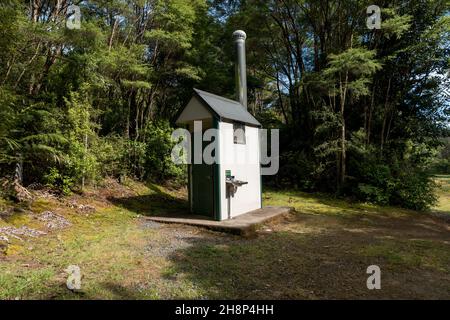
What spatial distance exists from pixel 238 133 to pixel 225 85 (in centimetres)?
597

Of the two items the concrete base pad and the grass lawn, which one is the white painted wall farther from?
the grass lawn

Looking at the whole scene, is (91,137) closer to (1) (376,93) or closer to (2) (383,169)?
(2) (383,169)

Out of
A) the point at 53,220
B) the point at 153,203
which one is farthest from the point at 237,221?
the point at 53,220

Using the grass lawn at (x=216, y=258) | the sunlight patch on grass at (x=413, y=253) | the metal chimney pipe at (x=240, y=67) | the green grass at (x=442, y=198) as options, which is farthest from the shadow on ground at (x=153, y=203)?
the green grass at (x=442, y=198)

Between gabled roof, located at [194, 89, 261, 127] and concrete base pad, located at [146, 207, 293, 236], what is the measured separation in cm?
203

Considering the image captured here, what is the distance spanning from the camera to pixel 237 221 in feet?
18.0

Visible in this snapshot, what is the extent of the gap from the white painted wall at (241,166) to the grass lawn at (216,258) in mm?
812

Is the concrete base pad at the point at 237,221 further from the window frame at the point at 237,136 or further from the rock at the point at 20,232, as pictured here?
the rock at the point at 20,232

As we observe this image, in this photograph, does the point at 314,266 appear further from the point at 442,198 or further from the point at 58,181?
the point at 442,198

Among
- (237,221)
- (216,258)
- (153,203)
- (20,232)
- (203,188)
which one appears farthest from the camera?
(153,203)

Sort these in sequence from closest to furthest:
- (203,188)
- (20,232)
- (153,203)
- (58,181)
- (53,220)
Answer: (20,232) → (53,220) → (203,188) → (58,181) → (153,203)

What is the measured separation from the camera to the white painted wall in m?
5.66

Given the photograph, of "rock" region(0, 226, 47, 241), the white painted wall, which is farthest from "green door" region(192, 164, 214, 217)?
"rock" region(0, 226, 47, 241)
